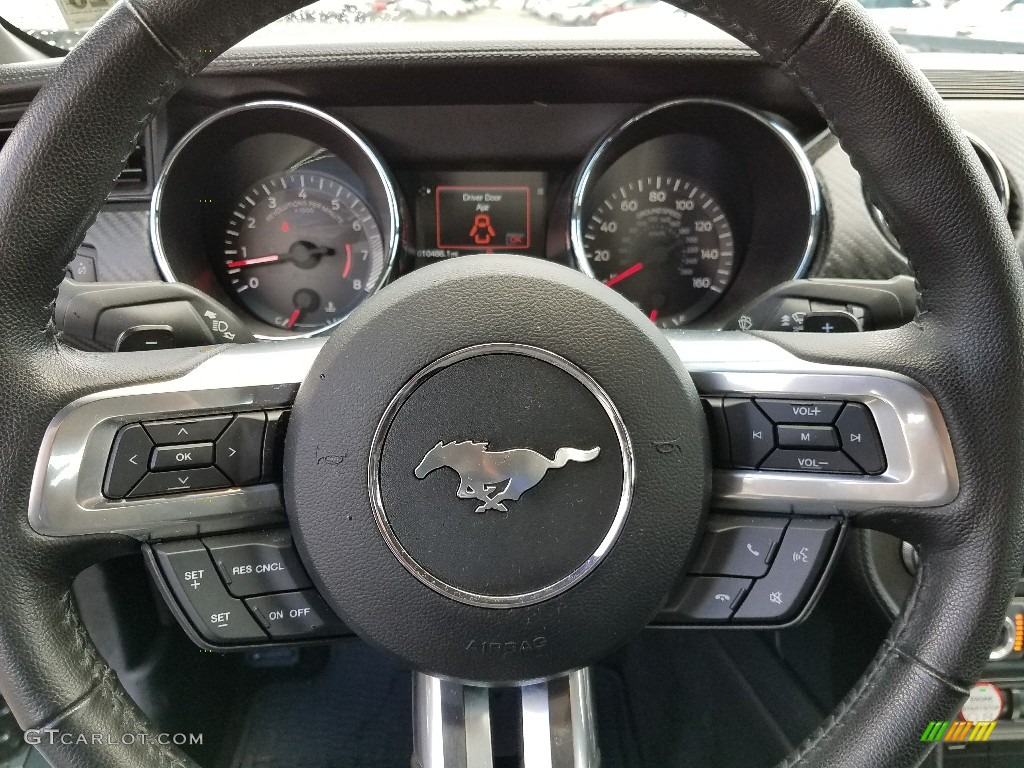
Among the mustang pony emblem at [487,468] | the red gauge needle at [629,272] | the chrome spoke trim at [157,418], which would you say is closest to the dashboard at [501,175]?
the red gauge needle at [629,272]

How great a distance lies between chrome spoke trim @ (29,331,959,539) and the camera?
2.80ft

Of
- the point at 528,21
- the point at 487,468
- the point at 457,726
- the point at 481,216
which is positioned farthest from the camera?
the point at 481,216

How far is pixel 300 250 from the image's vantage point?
1773mm

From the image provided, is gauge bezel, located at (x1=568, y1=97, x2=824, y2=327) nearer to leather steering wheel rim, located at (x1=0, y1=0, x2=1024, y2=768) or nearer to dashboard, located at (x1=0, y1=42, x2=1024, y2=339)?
dashboard, located at (x1=0, y1=42, x2=1024, y2=339)

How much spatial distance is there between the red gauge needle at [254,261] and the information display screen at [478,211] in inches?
11.3

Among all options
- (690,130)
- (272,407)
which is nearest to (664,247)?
(690,130)

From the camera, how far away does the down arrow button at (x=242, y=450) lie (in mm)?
894

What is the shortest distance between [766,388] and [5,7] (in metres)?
1.59

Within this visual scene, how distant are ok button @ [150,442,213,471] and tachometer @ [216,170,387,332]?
34.9 inches

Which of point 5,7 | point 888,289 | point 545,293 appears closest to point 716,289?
point 888,289

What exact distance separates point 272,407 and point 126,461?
0.48 ft

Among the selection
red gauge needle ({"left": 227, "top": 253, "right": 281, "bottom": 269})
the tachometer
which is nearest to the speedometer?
the tachometer

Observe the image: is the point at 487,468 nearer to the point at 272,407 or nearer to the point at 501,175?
the point at 272,407

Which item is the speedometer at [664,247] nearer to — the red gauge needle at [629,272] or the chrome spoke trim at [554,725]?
the red gauge needle at [629,272]
